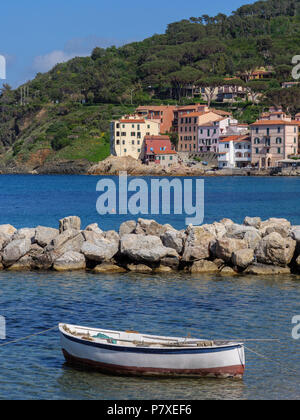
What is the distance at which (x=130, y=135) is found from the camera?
136 m

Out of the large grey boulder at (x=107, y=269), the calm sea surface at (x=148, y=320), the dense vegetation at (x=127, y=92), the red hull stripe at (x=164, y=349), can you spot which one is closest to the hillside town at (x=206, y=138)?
the dense vegetation at (x=127, y=92)

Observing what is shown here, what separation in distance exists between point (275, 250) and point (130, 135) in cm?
11236

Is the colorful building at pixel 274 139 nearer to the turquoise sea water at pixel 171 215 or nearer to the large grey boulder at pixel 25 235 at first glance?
the turquoise sea water at pixel 171 215

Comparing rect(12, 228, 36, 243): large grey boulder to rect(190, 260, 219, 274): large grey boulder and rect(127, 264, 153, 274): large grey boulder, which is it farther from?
rect(190, 260, 219, 274): large grey boulder

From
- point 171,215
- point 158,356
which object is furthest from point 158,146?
point 158,356

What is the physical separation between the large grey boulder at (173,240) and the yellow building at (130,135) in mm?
110161

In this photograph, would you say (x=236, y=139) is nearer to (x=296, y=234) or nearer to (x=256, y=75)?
(x=256, y=75)

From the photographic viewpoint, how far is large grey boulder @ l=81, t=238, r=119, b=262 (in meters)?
26.9

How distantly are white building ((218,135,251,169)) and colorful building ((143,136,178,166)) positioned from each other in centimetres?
974

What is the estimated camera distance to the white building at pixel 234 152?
126m

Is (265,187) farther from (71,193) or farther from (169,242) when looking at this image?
(169,242)

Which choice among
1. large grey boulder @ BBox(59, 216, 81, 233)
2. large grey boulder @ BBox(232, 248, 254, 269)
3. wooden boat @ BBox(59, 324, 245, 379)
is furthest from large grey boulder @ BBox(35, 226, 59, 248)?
wooden boat @ BBox(59, 324, 245, 379)

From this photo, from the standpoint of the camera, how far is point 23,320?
1914cm
